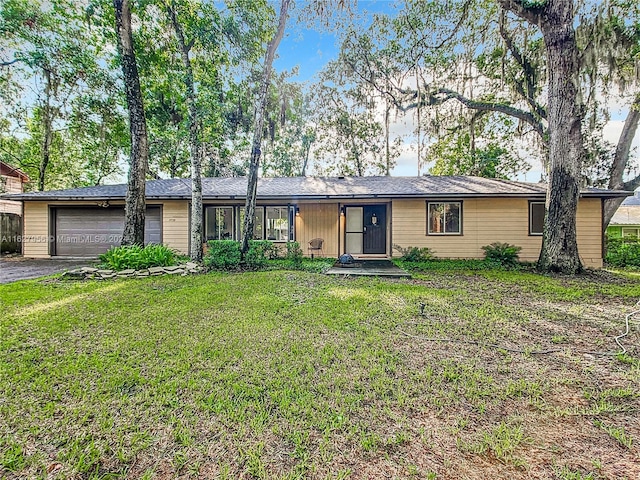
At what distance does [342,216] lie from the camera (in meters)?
10.6

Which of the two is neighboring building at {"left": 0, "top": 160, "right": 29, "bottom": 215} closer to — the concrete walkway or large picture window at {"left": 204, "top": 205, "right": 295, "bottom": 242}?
large picture window at {"left": 204, "top": 205, "right": 295, "bottom": 242}

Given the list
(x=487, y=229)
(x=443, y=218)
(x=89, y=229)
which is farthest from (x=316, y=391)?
(x=89, y=229)

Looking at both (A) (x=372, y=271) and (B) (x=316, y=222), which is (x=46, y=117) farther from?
(A) (x=372, y=271)

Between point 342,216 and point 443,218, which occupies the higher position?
point 342,216

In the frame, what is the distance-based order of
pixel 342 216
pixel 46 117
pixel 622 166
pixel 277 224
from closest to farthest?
pixel 342 216, pixel 277 224, pixel 622 166, pixel 46 117

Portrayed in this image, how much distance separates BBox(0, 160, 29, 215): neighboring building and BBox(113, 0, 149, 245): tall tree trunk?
51.4ft

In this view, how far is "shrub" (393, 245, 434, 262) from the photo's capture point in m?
9.55

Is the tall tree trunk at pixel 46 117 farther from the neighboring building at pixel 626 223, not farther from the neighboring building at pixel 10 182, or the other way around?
the neighboring building at pixel 626 223

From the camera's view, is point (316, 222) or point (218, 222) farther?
point (218, 222)

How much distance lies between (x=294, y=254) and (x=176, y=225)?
4.64m

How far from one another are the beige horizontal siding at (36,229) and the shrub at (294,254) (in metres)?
8.78

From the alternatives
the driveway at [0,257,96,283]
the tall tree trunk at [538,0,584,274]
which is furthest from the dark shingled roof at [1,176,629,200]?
the driveway at [0,257,96,283]

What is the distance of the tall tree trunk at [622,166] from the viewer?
10.6 meters

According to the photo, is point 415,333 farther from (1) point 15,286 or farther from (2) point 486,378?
(1) point 15,286
